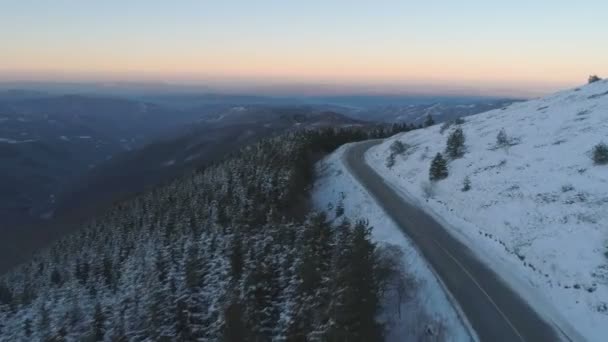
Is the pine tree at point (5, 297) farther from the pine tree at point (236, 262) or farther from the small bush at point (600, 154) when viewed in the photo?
the small bush at point (600, 154)

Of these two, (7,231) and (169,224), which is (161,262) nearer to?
(169,224)

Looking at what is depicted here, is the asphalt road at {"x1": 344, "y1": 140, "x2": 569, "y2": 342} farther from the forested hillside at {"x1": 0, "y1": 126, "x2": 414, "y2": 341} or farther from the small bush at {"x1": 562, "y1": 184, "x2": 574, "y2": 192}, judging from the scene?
the small bush at {"x1": 562, "y1": 184, "x2": 574, "y2": 192}

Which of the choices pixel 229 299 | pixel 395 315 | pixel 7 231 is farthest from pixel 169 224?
pixel 7 231

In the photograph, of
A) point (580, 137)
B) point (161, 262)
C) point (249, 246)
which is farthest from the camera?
point (580, 137)

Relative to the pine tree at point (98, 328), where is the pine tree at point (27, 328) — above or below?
below

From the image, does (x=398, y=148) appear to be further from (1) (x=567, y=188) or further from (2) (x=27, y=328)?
(2) (x=27, y=328)

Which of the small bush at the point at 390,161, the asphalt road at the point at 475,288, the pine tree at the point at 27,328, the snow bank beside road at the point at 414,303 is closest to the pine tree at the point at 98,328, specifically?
the pine tree at the point at 27,328

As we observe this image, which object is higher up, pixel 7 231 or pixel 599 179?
pixel 599 179
